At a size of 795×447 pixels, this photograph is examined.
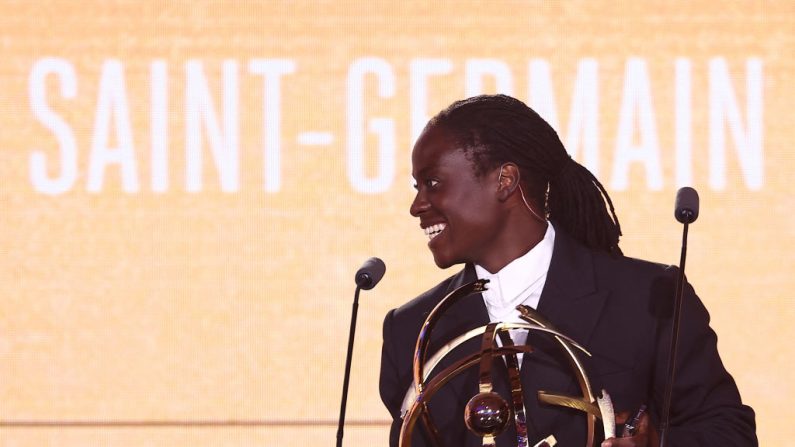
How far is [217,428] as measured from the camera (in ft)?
13.4

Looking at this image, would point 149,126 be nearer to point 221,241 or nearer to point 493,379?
point 221,241

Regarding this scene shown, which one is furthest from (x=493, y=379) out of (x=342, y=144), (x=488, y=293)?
(x=342, y=144)

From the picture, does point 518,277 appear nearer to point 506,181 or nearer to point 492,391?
point 506,181

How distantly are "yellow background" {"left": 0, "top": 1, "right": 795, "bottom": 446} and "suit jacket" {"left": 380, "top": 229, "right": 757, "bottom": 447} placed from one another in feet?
5.73

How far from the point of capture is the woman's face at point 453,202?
2.21 m

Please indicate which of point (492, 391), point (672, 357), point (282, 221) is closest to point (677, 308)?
point (672, 357)

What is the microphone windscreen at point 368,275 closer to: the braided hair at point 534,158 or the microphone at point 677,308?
the braided hair at point 534,158

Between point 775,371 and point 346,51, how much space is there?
1.74m

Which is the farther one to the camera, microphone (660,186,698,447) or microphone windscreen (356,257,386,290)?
microphone windscreen (356,257,386,290)

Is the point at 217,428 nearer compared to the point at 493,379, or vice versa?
the point at 493,379

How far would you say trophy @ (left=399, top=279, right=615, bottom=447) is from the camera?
194 centimetres

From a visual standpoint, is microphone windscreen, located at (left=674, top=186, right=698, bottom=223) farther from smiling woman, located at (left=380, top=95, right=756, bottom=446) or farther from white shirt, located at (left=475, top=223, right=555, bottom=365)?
white shirt, located at (left=475, top=223, right=555, bottom=365)

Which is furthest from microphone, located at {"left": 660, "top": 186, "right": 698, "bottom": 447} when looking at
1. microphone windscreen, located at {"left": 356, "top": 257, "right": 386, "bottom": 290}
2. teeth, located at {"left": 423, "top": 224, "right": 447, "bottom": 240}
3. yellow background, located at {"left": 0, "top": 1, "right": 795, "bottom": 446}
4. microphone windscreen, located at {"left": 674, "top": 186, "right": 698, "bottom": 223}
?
yellow background, located at {"left": 0, "top": 1, "right": 795, "bottom": 446}

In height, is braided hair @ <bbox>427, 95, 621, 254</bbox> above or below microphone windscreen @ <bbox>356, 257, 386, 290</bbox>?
above
